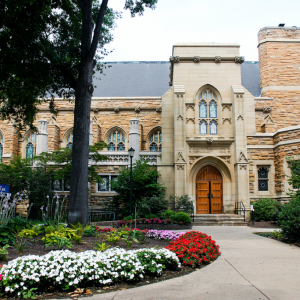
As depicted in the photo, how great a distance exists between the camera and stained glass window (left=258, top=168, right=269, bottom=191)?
18672 mm

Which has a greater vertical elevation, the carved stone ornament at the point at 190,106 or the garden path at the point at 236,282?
the carved stone ornament at the point at 190,106

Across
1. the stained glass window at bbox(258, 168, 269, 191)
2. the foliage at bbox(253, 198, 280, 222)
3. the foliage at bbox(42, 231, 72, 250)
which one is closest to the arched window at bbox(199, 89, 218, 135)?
the stained glass window at bbox(258, 168, 269, 191)

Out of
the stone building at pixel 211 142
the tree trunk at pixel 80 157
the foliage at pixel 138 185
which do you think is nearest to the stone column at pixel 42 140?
the stone building at pixel 211 142

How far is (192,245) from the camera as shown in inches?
275

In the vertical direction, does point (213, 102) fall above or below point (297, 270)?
above

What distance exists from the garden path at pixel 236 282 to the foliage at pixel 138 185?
31.8ft

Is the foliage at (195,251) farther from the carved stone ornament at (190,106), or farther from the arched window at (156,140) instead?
the arched window at (156,140)

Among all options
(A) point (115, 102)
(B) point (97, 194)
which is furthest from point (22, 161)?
(A) point (115, 102)

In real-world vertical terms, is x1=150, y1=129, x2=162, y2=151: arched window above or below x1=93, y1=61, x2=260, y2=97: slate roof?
below

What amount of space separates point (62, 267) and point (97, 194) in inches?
569

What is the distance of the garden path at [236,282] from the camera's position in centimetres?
446

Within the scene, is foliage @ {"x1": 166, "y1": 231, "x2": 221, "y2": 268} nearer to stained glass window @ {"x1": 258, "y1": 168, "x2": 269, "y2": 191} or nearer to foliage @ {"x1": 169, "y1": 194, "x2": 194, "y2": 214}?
foliage @ {"x1": 169, "y1": 194, "x2": 194, "y2": 214}

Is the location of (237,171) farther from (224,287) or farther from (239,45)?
(224,287)

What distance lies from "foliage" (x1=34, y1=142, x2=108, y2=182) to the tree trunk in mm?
7338
